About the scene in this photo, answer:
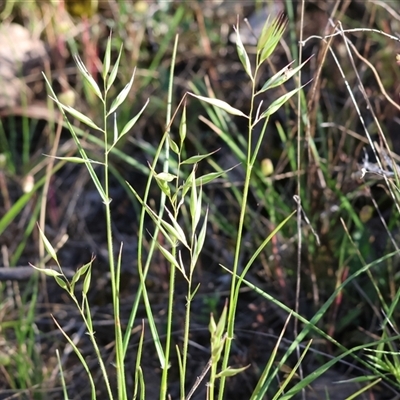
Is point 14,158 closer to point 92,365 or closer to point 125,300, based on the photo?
point 125,300

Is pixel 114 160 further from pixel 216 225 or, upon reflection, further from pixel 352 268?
pixel 352 268

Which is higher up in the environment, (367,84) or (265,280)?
(367,84)

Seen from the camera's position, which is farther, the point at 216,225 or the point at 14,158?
the point at 14,158

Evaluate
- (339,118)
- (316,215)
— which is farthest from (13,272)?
(339,118)

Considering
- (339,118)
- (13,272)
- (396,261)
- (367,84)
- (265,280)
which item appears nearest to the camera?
(13,272)

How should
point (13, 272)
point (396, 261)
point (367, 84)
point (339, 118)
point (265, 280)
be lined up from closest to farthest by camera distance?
point (13, 272) → point (396, 261) → point (265, 280) → point (339, 118) → point (367, 84)

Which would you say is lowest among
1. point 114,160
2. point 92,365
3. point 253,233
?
point 92,365
